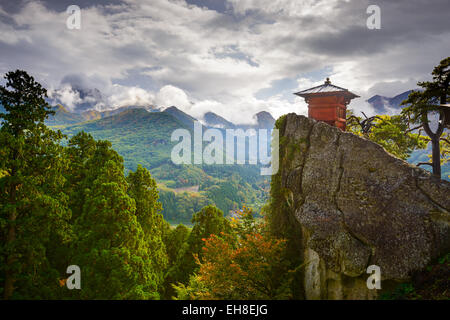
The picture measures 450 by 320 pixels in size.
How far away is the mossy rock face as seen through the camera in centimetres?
1009

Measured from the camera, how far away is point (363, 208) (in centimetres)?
1155

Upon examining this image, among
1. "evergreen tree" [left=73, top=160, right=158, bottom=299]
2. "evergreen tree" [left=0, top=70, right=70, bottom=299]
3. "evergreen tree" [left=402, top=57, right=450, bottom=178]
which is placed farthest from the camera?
"evergreen tree" [left=402, top=57, right=450, bottom=178]

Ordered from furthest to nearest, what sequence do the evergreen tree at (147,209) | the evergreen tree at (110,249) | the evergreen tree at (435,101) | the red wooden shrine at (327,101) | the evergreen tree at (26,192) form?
1. the evergreen tree at (147,209)
2. the red wooden shrine at (327,101)
3. the evergreen tree at (435,101)
4. the evergreen tree at (110,249)
5. the evergreen tree at (26,192)

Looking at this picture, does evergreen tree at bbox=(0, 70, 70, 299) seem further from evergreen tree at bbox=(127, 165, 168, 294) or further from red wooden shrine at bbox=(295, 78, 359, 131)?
red wooden shrine at bbox=(295, 78, 359, 131)

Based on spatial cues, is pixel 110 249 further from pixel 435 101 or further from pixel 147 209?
pixel 435 101

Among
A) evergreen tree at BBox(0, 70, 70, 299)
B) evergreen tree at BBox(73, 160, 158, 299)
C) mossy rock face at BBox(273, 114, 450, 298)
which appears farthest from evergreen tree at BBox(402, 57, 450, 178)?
evergreen tree at BBox(0, 70, 70, 299)

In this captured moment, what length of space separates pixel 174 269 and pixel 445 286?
18232 millimetres

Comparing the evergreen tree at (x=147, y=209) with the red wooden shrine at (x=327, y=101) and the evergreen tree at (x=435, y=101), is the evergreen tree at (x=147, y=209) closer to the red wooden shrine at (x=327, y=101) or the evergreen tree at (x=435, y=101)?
the red wooden shrine at (x=327, y=101)

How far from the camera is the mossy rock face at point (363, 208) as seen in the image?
10086 mm

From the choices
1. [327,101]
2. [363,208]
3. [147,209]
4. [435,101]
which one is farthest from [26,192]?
[435,101]

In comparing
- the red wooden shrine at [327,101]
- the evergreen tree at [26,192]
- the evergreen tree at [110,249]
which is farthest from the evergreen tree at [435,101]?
the evergreen tree at [26,192]
